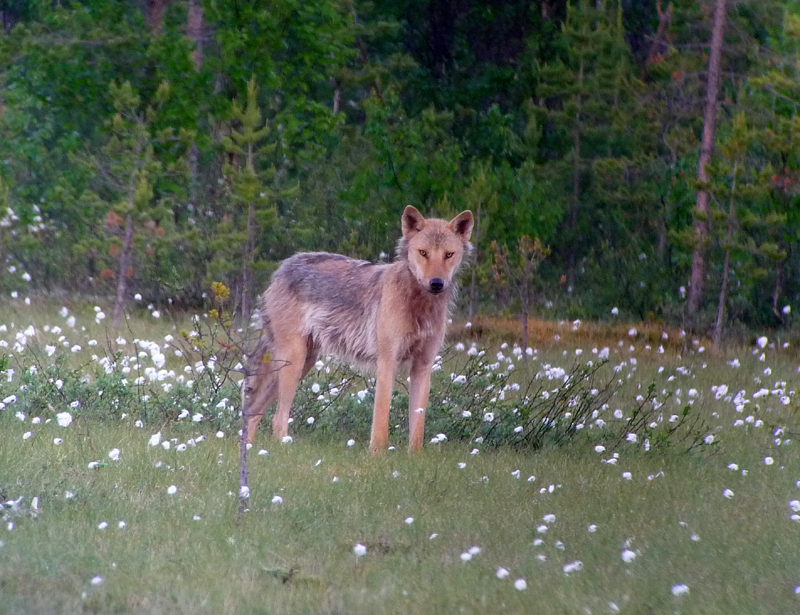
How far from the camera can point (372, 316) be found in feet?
30.9

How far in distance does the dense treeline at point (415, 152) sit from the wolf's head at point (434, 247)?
5.55 m

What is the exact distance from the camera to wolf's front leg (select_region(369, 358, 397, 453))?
8984mm

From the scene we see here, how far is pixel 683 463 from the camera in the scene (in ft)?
29.7

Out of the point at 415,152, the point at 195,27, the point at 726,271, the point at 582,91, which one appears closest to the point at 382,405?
the point at 726,271

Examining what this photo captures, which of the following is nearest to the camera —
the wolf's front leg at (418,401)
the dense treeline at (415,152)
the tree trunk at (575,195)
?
the wolf's front leg at (418,401)

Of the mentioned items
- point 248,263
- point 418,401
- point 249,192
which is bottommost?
point 248,263

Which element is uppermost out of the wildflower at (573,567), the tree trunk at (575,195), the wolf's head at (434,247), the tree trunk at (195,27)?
the tree trunk at (195,27)

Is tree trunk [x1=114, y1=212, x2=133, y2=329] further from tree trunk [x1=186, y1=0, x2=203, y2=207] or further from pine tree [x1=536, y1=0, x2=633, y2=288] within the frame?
pine tree [x1=536, y1=0, x2=633, y2=288]

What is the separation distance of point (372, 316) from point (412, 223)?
93 cm

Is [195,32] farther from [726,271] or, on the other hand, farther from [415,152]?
[726,271]

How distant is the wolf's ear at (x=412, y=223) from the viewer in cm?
920

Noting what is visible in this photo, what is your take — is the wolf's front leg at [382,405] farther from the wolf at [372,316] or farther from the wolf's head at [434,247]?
the wolf's head at [434,247]

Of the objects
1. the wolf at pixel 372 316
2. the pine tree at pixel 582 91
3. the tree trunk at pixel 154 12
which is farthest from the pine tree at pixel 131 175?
the pine tree at pixel 582 91

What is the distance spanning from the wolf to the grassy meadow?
0.46m
